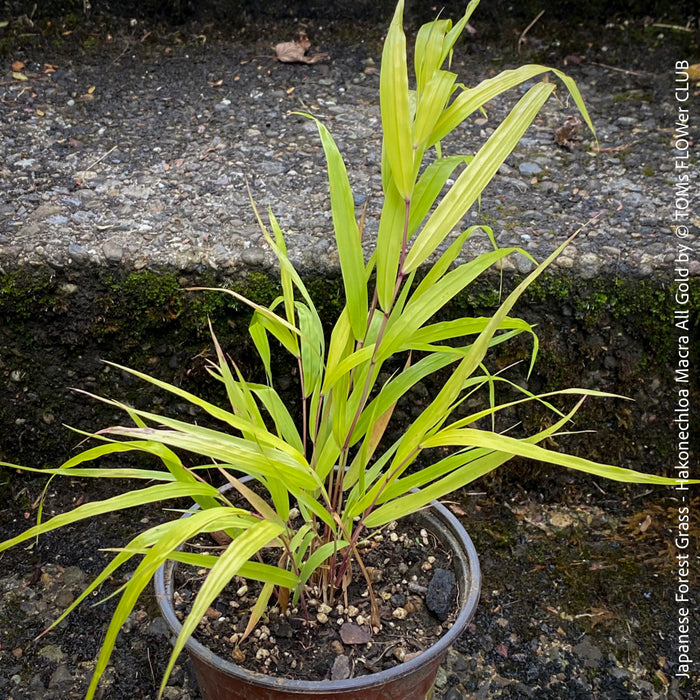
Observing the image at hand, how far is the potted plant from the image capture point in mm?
650

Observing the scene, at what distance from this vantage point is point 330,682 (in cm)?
79

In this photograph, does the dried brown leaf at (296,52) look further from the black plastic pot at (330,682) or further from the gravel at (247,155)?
the black plastic pot at (330,682)

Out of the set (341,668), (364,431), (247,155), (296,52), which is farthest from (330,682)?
(296,52)

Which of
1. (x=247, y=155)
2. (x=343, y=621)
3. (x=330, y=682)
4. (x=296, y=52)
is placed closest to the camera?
(x=330, y=682)

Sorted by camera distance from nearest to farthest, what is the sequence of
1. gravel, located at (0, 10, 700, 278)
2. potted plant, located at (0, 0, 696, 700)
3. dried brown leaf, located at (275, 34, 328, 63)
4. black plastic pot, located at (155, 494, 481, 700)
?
potted plant, located at (0, 0, 696, 700) → black plastic pot, located at (155, 494, 481, 700) → gravel, located at (0, 10, 700, 278) → dried brown leaf, located at (275, 34, 328, 63)

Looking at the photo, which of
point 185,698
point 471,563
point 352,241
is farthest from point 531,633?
point 352,241

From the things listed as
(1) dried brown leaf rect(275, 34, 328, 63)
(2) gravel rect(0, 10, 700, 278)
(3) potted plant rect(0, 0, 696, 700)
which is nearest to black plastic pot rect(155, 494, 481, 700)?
(3) potted plant rect(0, 0, 696, 700)

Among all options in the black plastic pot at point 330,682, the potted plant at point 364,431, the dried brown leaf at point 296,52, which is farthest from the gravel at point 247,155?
the black plastic pot at point 330,682

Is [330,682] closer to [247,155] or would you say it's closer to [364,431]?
[364,431]

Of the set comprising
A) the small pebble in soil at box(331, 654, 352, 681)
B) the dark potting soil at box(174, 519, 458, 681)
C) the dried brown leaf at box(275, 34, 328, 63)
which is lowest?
the dark potting soil at box(174, 519, 458, 681)

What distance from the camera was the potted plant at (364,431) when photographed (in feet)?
2.13

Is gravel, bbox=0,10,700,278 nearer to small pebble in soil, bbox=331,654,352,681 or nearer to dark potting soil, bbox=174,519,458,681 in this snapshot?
dark potting soil, bbox=174,519,458,681

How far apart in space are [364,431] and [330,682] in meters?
0.30

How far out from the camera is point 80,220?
1305 millimetres
